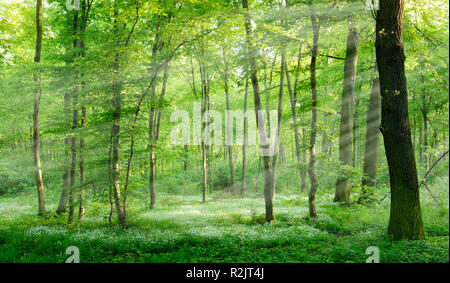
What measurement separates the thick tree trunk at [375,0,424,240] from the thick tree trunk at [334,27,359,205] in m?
5.05

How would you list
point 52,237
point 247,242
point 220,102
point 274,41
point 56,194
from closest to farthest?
point 247,242 < point 52,237 < point 274,41 < point 56,194 < point 220,102

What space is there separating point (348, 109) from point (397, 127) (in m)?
5.86

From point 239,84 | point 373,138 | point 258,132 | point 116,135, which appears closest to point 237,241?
point 258,132

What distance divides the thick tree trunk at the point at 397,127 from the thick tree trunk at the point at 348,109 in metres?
5.05

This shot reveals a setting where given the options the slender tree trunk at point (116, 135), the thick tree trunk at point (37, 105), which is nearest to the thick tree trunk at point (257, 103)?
the slender tree trunk at point (116, 135)

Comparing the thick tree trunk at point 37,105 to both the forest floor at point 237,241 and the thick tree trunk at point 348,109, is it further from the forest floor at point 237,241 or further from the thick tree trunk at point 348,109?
the thick tree trunk at point 348,109

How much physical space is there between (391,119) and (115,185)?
29.1 ft

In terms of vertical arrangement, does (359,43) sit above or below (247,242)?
above

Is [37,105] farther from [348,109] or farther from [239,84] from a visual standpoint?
[348,109]

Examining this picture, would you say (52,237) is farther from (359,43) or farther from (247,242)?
(359,43)

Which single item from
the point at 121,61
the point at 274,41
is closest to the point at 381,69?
the point at 274,41

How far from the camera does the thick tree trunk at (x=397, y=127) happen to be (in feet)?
19.1

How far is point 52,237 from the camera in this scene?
8.05 meters
